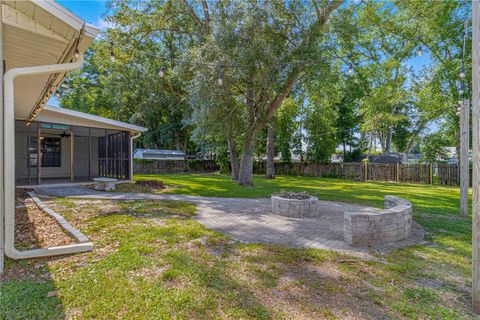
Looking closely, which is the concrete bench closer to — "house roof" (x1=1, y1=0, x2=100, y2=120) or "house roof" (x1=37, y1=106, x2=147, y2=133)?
"house roof" (x1=37, y1=106, x2=147, y2=133)

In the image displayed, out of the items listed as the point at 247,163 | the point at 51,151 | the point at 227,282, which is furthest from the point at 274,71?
the point at 51,151

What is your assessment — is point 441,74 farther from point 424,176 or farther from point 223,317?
point 223,317

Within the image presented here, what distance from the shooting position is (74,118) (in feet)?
34.1

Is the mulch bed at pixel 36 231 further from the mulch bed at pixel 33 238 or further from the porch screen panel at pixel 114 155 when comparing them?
the porch screen panel at pixel 114 155

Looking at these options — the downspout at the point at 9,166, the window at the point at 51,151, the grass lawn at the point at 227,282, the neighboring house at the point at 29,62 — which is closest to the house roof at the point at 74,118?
the neighboring house at the point at 29,62

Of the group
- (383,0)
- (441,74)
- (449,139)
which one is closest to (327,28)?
(383,0)

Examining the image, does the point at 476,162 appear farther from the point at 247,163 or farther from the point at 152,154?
the point at 152,154

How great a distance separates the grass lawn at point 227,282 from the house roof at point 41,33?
283cm

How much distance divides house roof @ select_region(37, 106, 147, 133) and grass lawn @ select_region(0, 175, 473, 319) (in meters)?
7.53

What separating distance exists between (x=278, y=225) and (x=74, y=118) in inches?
378

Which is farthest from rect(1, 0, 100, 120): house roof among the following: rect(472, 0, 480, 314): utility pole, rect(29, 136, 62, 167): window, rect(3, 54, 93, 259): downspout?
rect(29, 136, 62, 167): window

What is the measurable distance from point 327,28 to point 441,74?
33.4ft

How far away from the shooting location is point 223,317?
2.12 metres

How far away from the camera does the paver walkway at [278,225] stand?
4.14m
